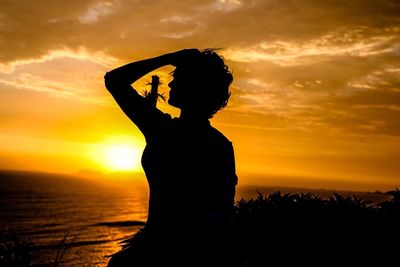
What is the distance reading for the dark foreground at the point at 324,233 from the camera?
887 cm

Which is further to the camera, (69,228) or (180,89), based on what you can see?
(69,228)

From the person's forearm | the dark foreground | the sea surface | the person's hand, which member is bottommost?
the sea surface

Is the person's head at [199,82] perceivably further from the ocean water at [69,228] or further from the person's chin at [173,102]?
the ocean water at [69,228]

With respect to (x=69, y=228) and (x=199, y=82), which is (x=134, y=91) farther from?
(x=69, y=228)

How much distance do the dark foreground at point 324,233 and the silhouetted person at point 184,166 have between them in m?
6.57

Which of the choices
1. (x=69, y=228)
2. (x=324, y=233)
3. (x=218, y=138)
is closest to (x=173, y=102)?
(x=218, y=138)

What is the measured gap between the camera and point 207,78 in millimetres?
2291

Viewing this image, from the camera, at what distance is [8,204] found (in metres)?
121

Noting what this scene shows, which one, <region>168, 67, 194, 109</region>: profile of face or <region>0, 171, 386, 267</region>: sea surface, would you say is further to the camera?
<region>0, 171, 386, 267</region>: sea surface

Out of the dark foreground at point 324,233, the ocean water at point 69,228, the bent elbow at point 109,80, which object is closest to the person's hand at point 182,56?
the bent elbow at point 109,80

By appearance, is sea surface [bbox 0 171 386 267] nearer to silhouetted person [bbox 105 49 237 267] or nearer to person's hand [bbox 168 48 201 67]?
silhouetted person [bbox 105 49 237 267]

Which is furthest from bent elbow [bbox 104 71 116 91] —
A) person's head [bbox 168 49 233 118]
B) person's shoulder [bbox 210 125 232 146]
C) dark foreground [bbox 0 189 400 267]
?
dark foreground [bbox 0 189 400 267]

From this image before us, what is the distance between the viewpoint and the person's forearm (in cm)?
222

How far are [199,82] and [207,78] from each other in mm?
53
